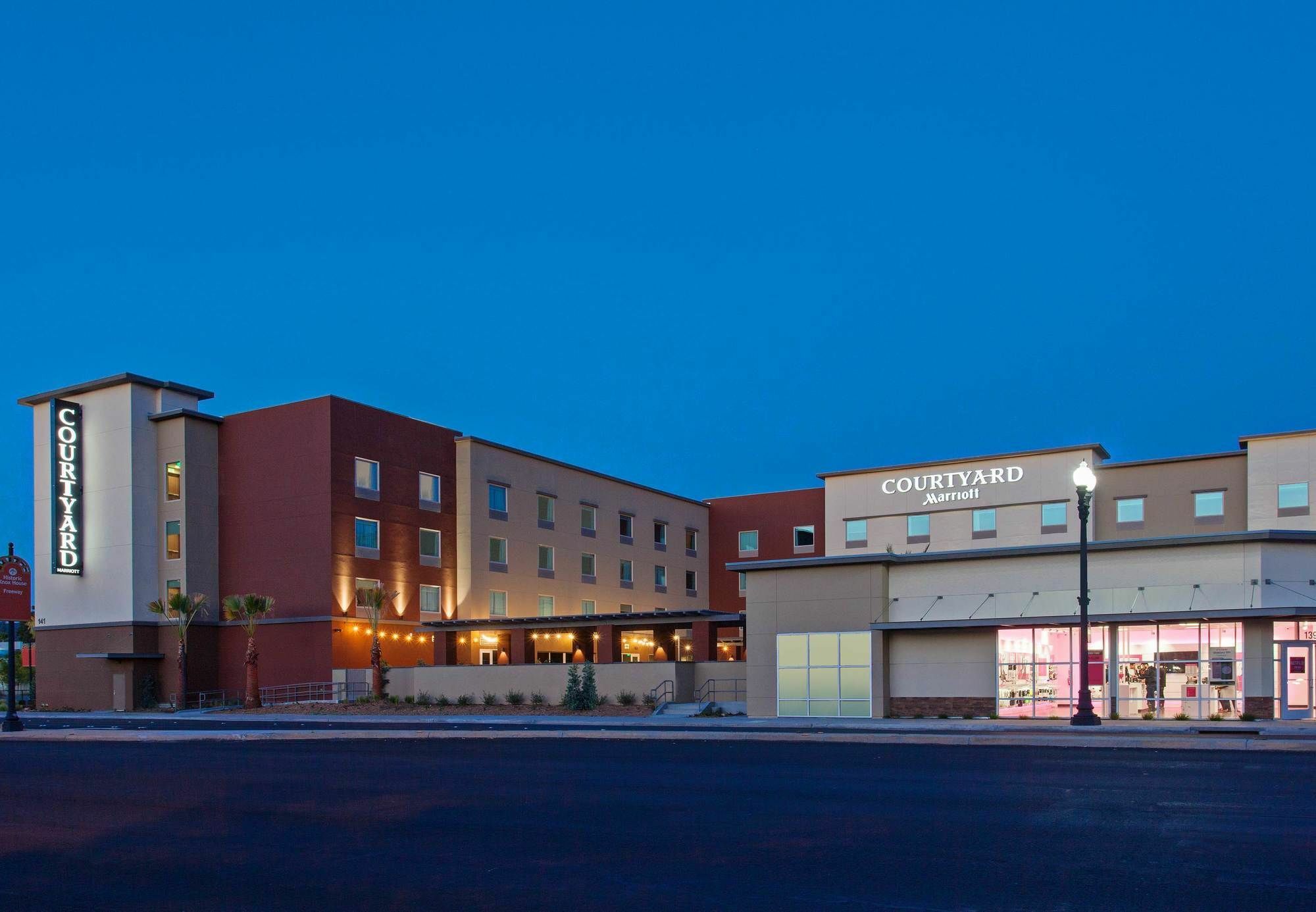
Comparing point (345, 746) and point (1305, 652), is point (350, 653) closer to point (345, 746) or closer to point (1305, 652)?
point (345, 746)

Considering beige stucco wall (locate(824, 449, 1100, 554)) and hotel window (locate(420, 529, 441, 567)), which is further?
hotel window (locate(420, 529, 441, 567))

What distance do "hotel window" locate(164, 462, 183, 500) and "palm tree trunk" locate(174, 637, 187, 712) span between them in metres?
7.47

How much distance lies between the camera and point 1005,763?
19.4 metres

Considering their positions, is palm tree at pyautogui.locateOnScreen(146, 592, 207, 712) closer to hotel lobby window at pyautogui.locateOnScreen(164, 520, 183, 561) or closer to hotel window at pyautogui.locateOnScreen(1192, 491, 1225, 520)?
hotel lobby window at pyautogui.locateOnScreen(164, 520, 183, 561)

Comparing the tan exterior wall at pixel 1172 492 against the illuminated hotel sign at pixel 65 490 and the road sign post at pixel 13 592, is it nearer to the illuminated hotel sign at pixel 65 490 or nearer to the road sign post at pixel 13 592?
the road sign post at pixel 13 592

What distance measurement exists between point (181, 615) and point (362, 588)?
804cm

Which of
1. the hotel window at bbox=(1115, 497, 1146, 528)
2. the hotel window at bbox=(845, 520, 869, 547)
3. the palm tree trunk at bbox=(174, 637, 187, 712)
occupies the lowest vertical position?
the palm tree trunk at bbox=(174, 637, 187, 712)

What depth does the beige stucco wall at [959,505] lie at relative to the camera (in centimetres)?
5803

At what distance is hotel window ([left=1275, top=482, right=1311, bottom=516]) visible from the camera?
172ft

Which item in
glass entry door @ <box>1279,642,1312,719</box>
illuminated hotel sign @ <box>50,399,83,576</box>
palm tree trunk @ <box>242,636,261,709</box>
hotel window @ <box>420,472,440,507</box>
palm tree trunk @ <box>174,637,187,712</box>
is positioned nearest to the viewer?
glass entry door @ <box>1279,642,1312,719</box>

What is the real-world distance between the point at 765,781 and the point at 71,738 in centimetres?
2250

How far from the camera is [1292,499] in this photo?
5272 cm

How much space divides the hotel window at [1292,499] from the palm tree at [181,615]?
49428 mm

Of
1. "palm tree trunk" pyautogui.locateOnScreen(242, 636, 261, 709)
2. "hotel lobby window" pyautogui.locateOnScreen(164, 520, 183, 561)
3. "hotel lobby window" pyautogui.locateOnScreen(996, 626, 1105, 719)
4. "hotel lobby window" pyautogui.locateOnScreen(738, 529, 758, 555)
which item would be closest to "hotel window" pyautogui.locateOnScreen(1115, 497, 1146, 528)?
"hotel lobby window" pyautogui.locateOnScreen(996, 626, 1105, 719)
